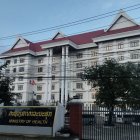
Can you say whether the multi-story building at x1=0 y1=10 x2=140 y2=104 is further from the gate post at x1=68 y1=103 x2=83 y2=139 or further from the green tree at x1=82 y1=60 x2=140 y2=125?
the gate post at x1=68 y1=103 x2=83 y2=139

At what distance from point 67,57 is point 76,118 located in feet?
189

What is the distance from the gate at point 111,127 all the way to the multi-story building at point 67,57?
44800mm

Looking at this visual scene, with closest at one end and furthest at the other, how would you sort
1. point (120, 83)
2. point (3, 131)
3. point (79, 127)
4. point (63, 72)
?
1. point (79, 127)
2. point (3, 131)
3. point (120, 83)
4. point (63, 72)

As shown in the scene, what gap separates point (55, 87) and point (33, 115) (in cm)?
5924

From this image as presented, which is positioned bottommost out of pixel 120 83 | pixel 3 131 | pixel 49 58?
pixel 3 131

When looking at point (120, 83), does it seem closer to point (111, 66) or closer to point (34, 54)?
point (111, 66)

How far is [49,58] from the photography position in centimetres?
7969

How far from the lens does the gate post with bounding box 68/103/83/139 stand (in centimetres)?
1834

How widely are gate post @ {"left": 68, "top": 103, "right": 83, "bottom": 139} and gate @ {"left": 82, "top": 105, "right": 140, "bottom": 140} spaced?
0.37m

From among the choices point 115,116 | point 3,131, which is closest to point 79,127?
point 115,116

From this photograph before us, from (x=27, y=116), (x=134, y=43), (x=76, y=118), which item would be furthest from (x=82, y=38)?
(x=76, y=118)

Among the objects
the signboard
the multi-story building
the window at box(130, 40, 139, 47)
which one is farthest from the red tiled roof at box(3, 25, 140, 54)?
the signboard

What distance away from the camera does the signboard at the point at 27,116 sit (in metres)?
18.9

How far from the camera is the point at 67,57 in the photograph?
75938 mm
